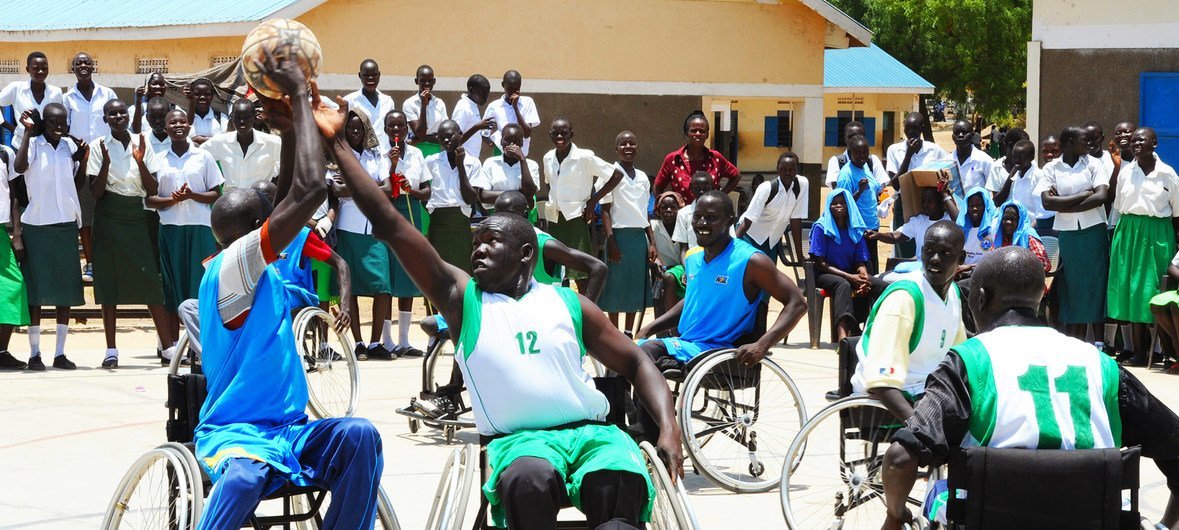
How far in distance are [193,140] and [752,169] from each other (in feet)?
88.5

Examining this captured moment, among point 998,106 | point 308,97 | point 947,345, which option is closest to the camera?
point 308,97

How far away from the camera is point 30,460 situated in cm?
805

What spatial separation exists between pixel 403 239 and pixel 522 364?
0.54 metres

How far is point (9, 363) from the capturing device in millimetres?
11258

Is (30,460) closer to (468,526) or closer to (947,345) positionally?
(468,526)

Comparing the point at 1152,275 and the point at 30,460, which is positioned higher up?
the point at 1152,275

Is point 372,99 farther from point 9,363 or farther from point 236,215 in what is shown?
point 236,215

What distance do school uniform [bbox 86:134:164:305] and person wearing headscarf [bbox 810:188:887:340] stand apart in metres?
5.17

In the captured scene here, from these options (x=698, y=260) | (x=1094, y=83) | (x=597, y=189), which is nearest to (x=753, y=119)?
(x=1094, y=83)

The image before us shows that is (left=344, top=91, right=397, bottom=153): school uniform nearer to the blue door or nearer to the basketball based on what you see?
the blue door

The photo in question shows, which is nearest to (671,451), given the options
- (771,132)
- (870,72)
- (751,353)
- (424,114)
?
(751,353)

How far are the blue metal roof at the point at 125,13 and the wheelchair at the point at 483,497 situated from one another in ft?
43.7

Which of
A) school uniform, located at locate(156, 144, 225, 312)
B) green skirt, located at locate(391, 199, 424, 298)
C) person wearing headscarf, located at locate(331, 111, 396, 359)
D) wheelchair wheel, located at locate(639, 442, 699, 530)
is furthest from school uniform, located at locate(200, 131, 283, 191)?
wheelchair wheel, located at locate(639, 442, 699, 530)

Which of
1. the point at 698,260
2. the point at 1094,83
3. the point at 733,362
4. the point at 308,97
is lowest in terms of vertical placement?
the point at 733,362
